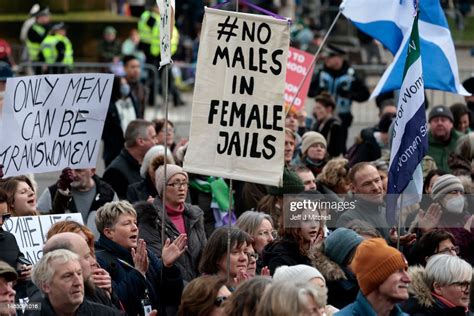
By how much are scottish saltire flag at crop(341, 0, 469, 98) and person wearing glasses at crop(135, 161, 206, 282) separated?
2752 mm

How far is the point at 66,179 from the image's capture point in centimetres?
1257

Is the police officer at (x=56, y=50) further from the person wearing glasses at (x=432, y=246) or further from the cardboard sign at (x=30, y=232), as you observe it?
the person wearing glasses at (x=432, y=246)

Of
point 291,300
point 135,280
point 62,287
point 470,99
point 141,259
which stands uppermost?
point 291,300

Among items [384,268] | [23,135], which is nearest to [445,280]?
[384,268]

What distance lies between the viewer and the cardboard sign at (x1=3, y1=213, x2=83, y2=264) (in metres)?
11.3

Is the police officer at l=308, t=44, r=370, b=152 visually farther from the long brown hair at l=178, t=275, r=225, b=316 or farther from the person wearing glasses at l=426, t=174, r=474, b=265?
the long brown hair at l=178, t=275, r=225, b=316

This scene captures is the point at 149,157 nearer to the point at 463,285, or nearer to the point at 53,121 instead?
the point at 53,121

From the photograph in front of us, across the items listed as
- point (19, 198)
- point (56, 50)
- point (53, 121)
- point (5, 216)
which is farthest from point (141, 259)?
point (56, 50)

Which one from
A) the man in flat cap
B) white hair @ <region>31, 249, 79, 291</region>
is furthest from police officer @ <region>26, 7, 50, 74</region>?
white hair @ <region>31, 249, 79, 291</region>

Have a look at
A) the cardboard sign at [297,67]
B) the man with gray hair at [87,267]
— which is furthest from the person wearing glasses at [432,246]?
the cardboard sign at [297,67]

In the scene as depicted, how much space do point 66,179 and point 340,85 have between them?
27.8ft

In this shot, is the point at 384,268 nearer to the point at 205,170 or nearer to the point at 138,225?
the point at 205,170

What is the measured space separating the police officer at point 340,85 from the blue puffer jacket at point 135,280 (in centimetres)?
960

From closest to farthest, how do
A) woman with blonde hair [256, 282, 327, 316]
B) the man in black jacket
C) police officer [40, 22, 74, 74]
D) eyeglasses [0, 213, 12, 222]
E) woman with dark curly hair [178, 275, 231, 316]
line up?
1. woman with blonde hair [256, 282, 327, 316]
2. woman with dark curly hair [178, 275, 231, 316]
3. eyeglasses [0, 213, 12, 222]
4. the man in black jacket
5. police officer [40, 22, 74, 74]
